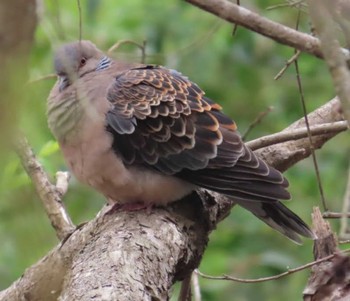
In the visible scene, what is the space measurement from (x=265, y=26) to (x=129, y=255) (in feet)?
3.88

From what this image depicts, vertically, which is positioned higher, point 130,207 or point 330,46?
point 330,46

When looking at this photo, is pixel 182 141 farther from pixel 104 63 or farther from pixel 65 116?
pixel 104 63

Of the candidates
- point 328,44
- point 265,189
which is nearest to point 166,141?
point 265,189

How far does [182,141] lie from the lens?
365cm

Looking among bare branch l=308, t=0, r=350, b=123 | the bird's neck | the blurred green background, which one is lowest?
the blurred green background

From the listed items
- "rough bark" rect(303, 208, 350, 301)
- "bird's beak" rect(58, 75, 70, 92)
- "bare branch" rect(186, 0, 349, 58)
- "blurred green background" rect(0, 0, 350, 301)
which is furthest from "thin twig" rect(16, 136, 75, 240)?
"bare branch" rect(186, 0, 349, 58)

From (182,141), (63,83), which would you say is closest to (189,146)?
(182,141)

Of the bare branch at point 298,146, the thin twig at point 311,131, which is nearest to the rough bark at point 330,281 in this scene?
the thin twig at point 311,131

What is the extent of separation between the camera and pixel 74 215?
535 centimetres

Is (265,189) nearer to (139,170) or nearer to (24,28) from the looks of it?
(139,170)

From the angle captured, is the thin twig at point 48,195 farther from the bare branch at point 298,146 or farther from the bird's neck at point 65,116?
the bare branch at point 298,146

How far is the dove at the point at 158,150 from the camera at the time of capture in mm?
3498

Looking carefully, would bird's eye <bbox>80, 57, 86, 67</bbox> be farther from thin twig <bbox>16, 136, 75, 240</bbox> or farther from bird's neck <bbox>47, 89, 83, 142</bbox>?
thin twig <bbox>16, 136, 75, 240</bbox>

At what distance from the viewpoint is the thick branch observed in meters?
2.42
